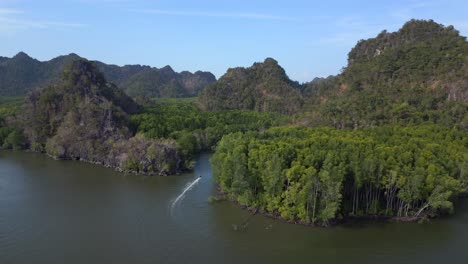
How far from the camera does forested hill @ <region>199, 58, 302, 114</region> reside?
10429cm

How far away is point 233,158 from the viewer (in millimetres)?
35688

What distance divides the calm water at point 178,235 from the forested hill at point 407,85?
18.1 metres

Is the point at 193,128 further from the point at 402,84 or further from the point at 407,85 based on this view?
the point at 407,85

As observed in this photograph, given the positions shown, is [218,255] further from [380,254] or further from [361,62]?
[361,62]

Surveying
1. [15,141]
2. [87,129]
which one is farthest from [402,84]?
[15,141]

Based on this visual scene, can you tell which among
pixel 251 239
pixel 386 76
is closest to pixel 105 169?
pixel 251 239

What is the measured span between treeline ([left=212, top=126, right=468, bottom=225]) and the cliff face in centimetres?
1369

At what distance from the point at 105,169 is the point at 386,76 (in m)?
47.2

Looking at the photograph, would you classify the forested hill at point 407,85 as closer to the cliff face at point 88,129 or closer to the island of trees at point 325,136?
the island of trees at point 325,136

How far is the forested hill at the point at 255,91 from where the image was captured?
4106 inches

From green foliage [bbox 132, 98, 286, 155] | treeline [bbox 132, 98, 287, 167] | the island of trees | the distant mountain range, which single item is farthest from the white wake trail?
the distant mountain range

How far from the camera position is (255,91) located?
374 feet

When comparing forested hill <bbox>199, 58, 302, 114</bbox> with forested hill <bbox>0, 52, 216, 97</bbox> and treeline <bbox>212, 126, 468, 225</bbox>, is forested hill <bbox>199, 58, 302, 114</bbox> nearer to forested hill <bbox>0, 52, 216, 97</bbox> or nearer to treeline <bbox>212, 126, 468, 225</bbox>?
forested hill <bbox>0, 52, 216, 97</bbox>

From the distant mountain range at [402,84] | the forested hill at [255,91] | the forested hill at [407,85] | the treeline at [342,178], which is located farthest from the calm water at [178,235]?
the forested hill at [255,91]
